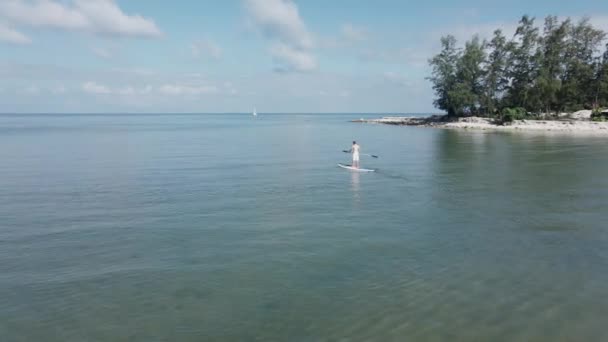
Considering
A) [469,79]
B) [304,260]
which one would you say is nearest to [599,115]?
[469,79]

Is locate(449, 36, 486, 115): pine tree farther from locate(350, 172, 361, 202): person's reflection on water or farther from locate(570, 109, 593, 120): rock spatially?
locate(350, 172, 361, 202): person's reflection on water

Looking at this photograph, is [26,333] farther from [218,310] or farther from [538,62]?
[538,62]

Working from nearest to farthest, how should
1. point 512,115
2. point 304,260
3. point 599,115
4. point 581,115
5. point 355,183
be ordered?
1. point 304,260
2. point 355,183
3. point 599,115
4. point 512,115
5. point 581,115

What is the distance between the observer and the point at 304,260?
14.4 meters

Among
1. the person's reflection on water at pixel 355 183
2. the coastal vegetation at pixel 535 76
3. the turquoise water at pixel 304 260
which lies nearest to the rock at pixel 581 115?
the coastal vegetation at pixel 535 76

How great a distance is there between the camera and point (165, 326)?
10164 millimetres

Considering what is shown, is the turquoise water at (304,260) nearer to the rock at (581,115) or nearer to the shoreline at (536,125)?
the shoreline at (536,125)

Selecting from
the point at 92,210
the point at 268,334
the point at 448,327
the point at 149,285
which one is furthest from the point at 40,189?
the point at 448,327

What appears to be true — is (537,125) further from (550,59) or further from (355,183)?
(355,183)

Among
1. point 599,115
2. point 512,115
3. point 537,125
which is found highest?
point 512,115

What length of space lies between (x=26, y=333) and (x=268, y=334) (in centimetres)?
584

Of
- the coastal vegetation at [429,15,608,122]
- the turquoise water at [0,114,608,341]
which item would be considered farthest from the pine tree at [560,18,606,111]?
the turquoise water at [0,114,608,341]

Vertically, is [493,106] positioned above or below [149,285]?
above

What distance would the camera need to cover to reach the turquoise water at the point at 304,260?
10234 millimetres
